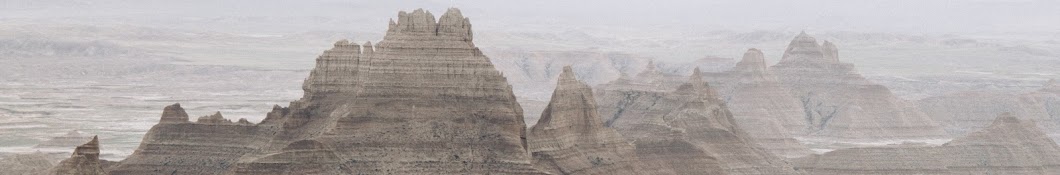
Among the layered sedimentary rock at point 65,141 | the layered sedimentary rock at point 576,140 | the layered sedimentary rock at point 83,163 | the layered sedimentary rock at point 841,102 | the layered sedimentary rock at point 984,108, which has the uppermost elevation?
the layered sedimentary rock at point 83,163

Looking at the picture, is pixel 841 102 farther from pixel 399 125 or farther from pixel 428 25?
pixel 399 125

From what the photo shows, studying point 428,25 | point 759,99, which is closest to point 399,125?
point 428,25

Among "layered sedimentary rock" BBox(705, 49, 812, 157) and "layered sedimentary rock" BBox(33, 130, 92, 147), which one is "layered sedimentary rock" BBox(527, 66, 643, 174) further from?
"layered sedimentary rock" BBox(705, 49, 812, 157)

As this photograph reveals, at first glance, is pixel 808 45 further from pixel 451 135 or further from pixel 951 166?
pixel 451 135

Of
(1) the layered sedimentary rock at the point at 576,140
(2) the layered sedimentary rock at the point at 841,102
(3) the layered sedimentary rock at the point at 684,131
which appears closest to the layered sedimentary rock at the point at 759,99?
(2) the layered sedimentary rock at the point at 841,102

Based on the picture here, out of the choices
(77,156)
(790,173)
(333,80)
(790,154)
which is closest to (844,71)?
(790,154)

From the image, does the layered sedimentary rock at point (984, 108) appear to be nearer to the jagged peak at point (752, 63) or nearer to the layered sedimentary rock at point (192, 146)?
the jagged peak at point (752, 63)
